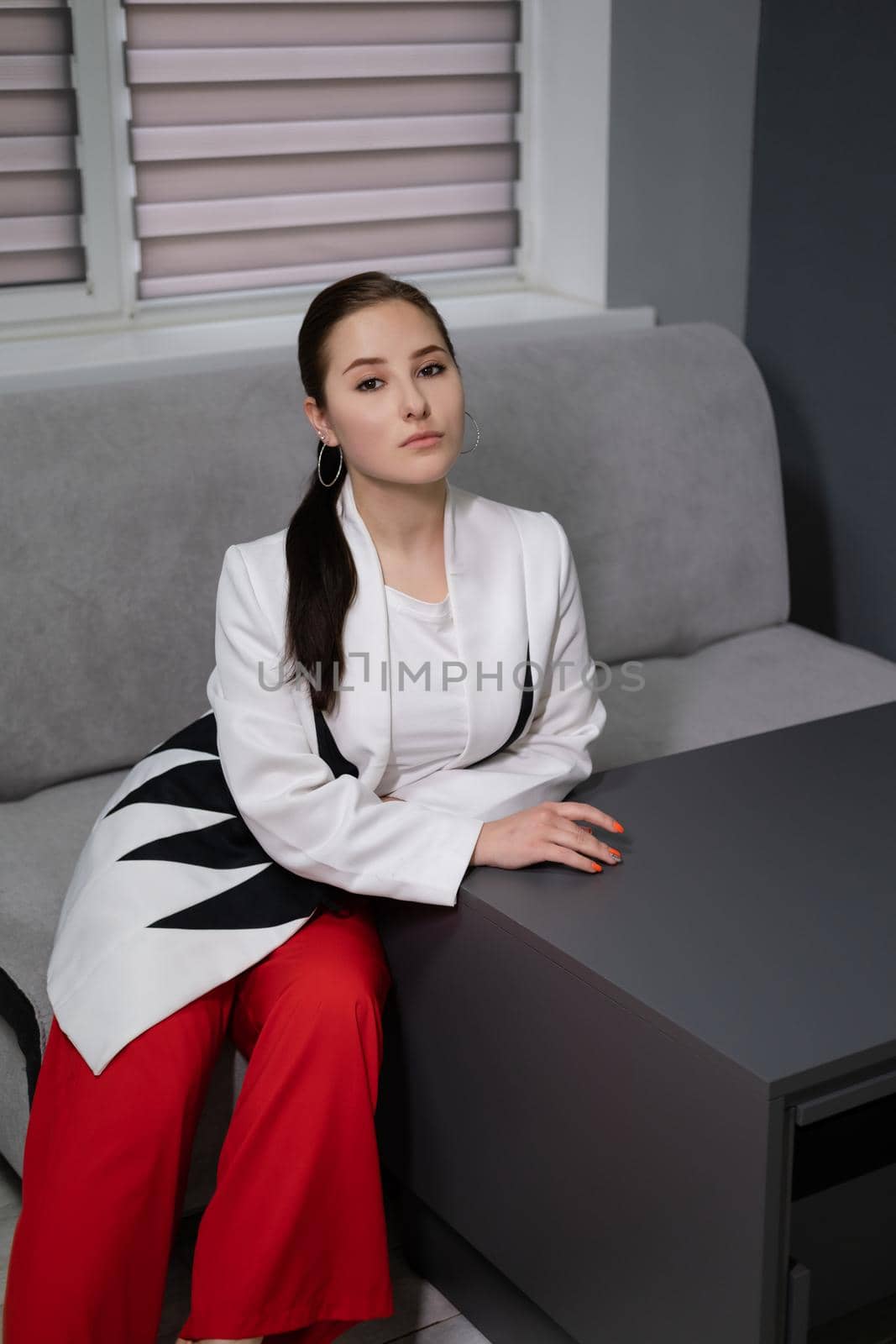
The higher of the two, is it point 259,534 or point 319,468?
point 319,468

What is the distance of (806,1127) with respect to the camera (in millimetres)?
1308

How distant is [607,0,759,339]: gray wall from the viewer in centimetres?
241

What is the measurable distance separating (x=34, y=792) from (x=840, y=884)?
40.5 inches

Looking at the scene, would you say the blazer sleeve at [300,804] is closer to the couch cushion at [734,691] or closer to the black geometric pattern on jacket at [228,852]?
the black geometric pattern on jacket at [228,852]

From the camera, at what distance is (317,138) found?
2.42 meters

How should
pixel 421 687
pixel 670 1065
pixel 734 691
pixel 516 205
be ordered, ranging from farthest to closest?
pixel 516 205 < pixel 734 691 < pixel 421 687 < pixel 670 1065

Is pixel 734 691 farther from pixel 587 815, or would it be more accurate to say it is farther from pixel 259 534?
pixel 587 815

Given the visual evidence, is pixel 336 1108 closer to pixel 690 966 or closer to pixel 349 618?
pixel 690 966

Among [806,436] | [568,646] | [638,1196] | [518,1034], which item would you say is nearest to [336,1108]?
[518,1034]

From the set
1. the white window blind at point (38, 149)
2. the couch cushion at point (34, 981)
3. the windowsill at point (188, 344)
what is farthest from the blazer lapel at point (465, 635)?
the white window blind at point (38, 149)

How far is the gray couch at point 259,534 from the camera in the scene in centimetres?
181

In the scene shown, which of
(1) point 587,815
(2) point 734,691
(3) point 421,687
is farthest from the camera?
(2) point 734,691

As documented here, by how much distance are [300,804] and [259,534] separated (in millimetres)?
642

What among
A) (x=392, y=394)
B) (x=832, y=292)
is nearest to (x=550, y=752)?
(x=392, y=394)
